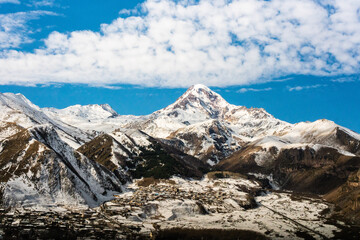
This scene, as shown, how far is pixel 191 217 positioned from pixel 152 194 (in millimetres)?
47084

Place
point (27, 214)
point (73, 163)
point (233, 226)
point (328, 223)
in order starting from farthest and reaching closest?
1. point (73, 163)
2. point (328, 223)
3. point (233, 226)
4. point (27, 214)

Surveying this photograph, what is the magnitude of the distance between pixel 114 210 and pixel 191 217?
35023 mm

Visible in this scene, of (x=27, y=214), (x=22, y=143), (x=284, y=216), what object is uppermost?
(x=22, y=143)

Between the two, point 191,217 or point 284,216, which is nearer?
point 191,217

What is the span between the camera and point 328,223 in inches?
5989

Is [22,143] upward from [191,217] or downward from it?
upward

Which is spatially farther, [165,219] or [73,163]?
[73,163]

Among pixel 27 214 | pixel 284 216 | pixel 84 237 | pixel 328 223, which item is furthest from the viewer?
pixel 284 216

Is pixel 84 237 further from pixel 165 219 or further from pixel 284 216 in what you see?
pixel 284 216

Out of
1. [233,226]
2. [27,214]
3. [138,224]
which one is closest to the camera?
[27,214]

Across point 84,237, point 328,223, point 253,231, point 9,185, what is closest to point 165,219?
point 253,231

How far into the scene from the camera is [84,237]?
328 feet

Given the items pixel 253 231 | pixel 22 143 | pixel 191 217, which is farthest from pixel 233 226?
pixel 22 143

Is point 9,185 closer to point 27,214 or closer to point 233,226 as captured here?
point 27,214
